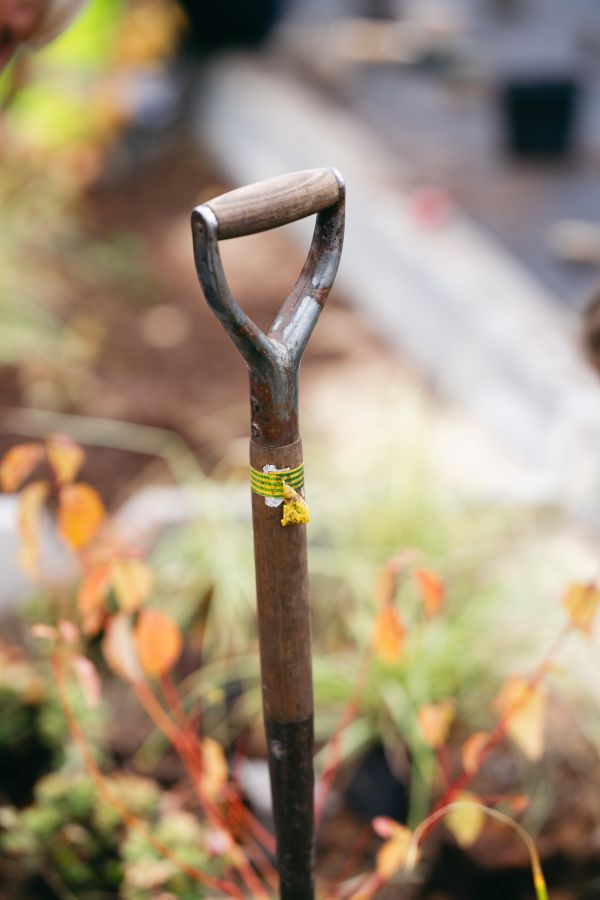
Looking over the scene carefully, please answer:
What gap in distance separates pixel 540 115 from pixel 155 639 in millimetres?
4366

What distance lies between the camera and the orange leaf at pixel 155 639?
129cm

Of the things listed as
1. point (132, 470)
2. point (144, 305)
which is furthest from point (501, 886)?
point (144, 305)

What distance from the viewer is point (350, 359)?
147 inches

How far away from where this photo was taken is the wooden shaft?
996 millimetres

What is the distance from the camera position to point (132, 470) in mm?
2637

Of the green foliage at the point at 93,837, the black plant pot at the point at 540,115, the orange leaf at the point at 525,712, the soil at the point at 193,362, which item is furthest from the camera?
the black plant pot at the point at 540,115

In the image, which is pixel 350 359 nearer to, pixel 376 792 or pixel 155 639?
pixel 376 792

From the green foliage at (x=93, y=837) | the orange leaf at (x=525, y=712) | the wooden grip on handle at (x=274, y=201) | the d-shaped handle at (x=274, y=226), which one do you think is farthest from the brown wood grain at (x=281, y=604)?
the green foliage at (x=93, y=837)

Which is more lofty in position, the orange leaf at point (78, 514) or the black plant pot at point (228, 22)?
the black plant pot at point (228, 22)

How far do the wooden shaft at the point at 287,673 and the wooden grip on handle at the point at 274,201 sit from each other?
229mm

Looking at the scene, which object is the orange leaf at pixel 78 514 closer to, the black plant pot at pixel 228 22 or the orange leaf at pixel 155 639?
the orange leaf at pixel 155 639

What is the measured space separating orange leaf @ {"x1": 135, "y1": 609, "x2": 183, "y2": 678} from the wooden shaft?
0.78 ft

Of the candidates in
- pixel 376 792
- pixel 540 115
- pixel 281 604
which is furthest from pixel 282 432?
pixel 540 115

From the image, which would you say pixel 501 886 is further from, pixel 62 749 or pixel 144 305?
pixel 144 305
